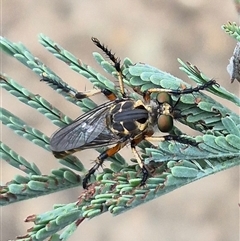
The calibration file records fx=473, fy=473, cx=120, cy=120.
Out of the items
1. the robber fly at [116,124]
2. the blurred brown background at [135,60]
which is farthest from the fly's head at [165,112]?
the blurred brown background at [135,60]

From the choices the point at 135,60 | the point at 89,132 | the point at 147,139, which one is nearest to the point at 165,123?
the point at 147,139

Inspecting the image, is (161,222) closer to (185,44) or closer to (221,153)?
(185,44)

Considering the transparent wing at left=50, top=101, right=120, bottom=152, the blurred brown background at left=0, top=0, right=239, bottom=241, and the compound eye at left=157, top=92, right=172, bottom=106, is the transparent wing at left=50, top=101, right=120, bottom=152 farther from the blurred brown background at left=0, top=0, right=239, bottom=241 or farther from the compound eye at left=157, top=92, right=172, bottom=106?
the blurred brown background at left=0, top=0, right=239, bottom=241

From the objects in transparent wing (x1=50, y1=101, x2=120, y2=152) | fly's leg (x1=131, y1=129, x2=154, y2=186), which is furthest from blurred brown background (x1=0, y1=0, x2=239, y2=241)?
fly's leg (x1=131, y1=129, x2=154, y2=186)

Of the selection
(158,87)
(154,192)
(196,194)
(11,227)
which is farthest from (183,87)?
(11,227)

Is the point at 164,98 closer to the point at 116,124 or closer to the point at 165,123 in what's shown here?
the point at 165,123

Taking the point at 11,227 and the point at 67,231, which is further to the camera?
the point at 11,227

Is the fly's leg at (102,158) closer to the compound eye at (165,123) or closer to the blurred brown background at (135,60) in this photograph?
the compound eye at (165,123)
